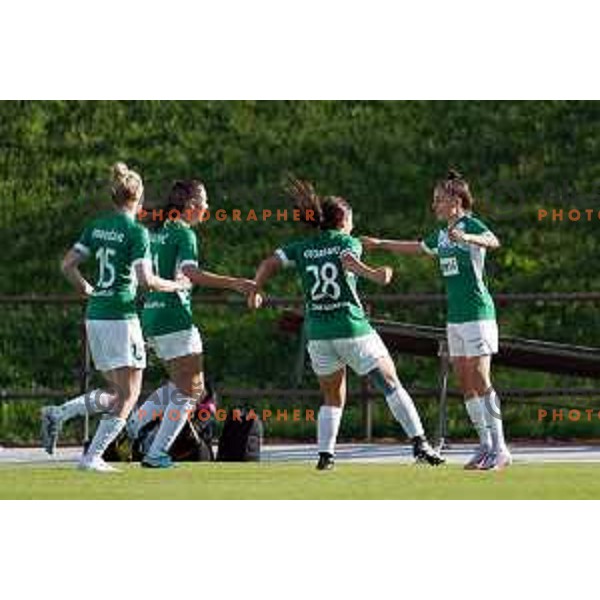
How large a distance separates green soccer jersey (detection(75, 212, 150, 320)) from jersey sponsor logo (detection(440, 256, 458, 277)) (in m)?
2.02

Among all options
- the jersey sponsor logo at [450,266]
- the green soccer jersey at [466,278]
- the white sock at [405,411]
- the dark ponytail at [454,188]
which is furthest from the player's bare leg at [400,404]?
the dark ponytail at [454,188]

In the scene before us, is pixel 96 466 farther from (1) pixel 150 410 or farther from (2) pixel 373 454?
(2) pixel 373 454

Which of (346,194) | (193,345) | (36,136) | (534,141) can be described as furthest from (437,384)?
(193,345)

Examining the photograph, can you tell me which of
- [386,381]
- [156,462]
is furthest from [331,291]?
[156,462]

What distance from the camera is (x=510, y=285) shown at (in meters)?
28.5

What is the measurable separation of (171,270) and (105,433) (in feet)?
3.94

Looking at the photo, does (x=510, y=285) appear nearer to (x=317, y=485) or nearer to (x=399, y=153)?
(x=399, y=153)

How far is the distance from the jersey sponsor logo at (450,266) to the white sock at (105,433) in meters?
2.39

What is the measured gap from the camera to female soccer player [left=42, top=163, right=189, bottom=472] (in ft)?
50.3

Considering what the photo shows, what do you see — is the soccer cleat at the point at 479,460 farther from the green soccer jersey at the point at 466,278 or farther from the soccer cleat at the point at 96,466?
the soccer cleat at the point at 96,466

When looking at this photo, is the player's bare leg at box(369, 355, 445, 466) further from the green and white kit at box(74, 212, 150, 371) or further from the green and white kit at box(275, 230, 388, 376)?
the green and white kit at box(74, 212, 150, 371)

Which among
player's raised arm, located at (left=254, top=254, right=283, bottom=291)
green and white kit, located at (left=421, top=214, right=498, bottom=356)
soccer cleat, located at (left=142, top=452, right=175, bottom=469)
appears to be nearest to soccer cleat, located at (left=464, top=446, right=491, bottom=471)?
green and white kit, located at (left=421, top=214, right=498, bottom=356)

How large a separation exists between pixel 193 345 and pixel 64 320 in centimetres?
1324

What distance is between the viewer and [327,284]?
609 inches
